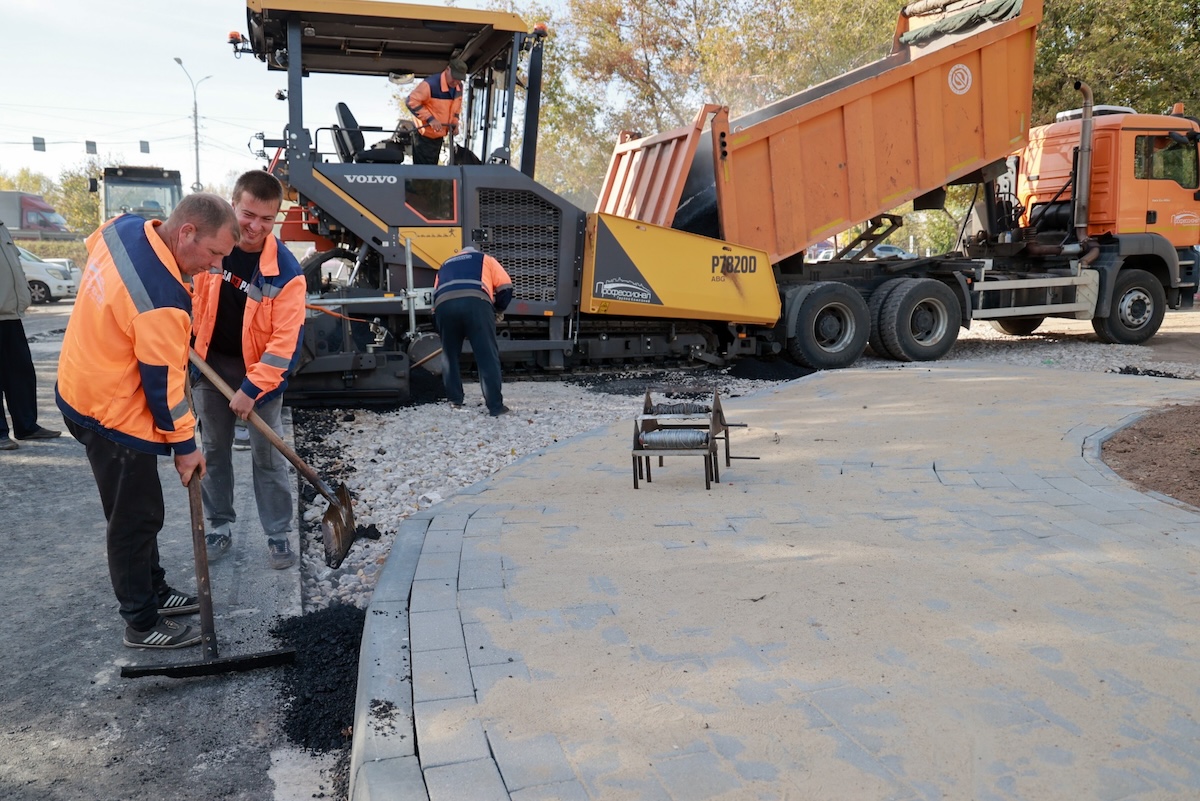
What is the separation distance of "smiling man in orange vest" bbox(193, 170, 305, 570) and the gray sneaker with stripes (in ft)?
2.40

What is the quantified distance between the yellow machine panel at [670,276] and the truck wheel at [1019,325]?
6252mm

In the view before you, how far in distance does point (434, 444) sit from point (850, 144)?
6.08 metres

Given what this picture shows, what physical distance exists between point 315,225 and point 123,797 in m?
7.29

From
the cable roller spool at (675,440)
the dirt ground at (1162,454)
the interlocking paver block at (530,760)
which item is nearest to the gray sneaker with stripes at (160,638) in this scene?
the interlocking paver block at (530,760)

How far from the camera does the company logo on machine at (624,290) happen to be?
9.29 m

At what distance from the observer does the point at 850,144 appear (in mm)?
10375

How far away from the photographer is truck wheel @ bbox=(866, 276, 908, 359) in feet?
36.5

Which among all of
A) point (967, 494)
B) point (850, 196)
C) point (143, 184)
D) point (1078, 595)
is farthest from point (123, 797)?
point (143, 184)

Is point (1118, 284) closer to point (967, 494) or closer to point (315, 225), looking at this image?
point (967, 494)

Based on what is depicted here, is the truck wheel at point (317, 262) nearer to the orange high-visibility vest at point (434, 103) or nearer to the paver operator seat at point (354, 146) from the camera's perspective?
the paver operator seat at point (354, 146)

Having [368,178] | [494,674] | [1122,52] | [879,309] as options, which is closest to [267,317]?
[494,674]

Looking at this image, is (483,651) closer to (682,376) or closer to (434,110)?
(434,110)

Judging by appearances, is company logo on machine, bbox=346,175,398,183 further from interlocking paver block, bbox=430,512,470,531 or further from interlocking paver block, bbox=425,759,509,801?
interlocking paver block, bbox=425,759,509,801

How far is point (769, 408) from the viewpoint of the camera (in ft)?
25.8
